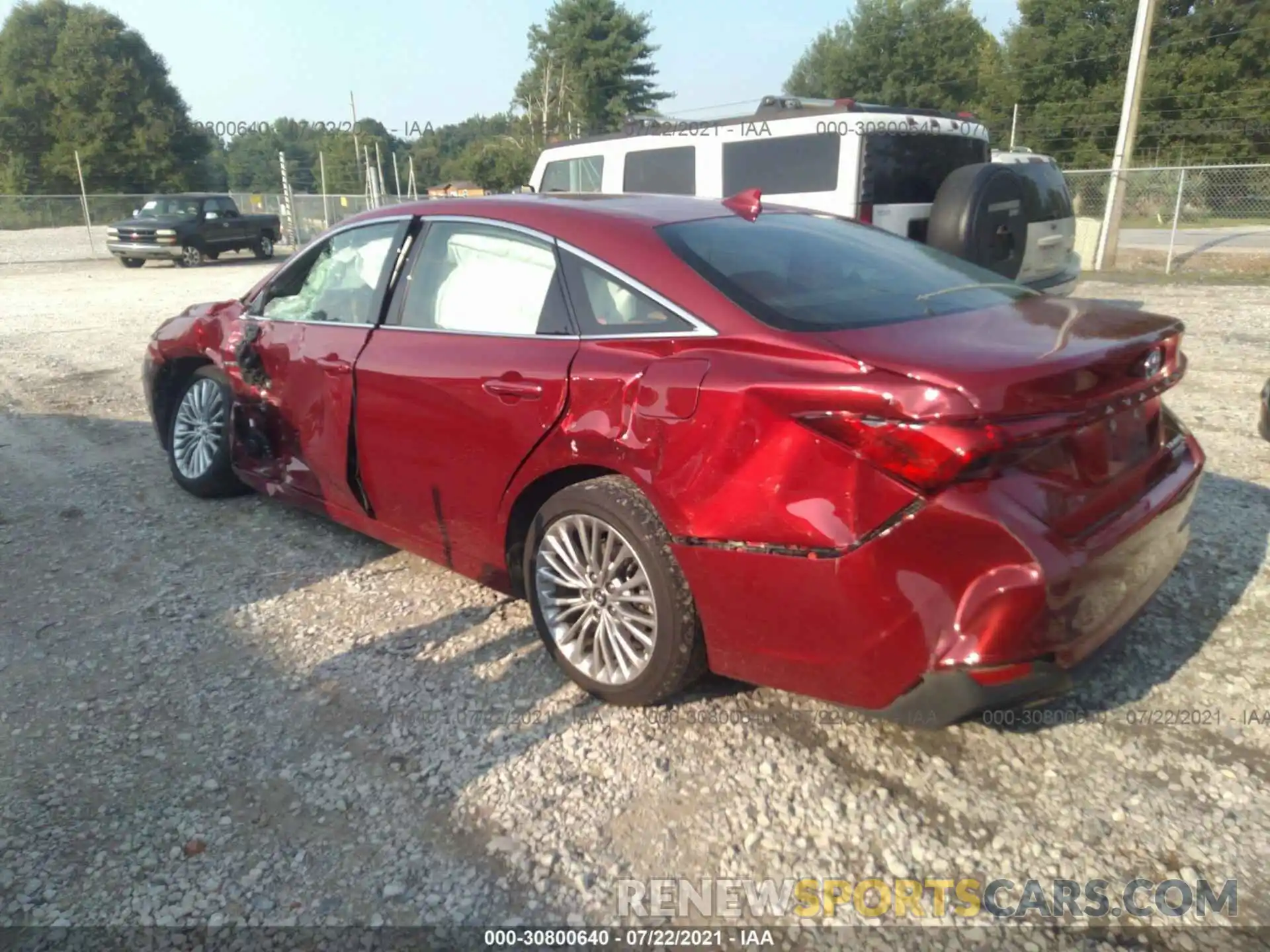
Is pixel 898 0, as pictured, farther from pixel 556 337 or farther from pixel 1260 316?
pixel 556 337

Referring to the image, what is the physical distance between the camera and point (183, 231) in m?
23.6

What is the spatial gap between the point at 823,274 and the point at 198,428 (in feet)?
11.5

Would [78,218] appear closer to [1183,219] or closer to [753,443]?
[1183,219]

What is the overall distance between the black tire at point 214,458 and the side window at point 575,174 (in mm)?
5610

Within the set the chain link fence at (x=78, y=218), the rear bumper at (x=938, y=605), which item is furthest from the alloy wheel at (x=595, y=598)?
the chain link fence at (x=78, y=218)

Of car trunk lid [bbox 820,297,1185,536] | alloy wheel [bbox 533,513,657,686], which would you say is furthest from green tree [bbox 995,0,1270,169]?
alloy wheel [bbox 533,513,657,686]

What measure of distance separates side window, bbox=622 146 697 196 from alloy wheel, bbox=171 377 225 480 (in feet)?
17.7

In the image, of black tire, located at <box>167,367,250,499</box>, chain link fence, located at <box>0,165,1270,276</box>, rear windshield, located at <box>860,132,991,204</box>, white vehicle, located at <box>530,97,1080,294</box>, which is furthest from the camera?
chain link fence, located at <box>0,165,1270,276</box>

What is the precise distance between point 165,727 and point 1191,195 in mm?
21968

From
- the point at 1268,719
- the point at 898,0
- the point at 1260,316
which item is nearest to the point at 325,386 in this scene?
the point at 1268,719

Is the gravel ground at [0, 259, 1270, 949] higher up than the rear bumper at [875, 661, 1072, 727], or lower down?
lower down

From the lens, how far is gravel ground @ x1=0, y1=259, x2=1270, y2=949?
2.42 meters

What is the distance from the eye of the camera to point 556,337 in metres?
3.22

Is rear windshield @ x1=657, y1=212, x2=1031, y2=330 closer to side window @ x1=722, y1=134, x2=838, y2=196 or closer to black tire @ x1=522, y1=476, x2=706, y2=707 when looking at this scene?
black tire @ x1=522, y1=476, x2=706, y2=707
